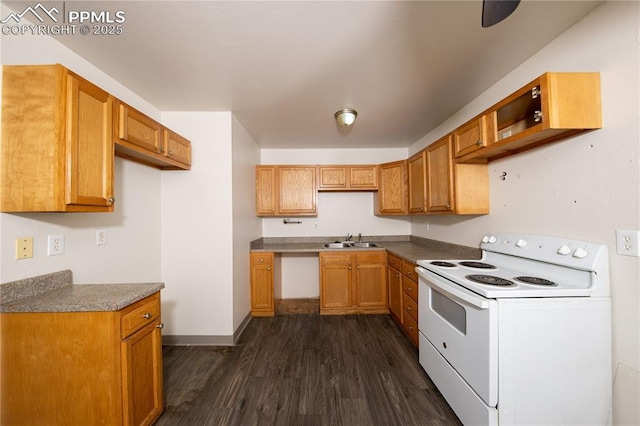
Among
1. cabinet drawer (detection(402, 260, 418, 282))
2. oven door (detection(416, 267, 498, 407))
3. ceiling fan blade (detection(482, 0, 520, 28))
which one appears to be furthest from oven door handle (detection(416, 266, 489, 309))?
ceiling fan blade (detection(482, 0, 520, 28))

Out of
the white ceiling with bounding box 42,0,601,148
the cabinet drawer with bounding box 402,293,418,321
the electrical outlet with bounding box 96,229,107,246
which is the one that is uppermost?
the white ceiling with bounding box 42,0,601,148

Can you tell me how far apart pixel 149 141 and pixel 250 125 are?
4.09 ft

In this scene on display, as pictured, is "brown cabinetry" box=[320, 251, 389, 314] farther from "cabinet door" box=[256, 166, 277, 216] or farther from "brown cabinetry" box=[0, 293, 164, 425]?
"brown cabinetry" box=[0, 293, 164, 425]

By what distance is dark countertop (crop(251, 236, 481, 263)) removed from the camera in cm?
240

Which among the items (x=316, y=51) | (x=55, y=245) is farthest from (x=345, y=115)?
(x=55, y=245)

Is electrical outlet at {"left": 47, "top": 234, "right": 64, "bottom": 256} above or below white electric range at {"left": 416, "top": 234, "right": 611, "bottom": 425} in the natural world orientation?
above

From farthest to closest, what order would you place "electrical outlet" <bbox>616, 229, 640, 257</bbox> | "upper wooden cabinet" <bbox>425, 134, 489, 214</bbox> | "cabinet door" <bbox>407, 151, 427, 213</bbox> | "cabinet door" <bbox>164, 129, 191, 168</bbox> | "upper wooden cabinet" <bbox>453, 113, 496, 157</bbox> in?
"cabinet door" <bbox>407, 151, 427, 213</bbox> < "upper wooden cabinet" <bbox>425, 134, 489, 214</bbox> < "cabinet door" <bbox>164, 129, 191, 168</bbox> < "upper wooden cabinet" <bbox>453, 113, 496, 157</bbox> < "electrical outlet" <bbox>616, 229, 640, 257</bbox>

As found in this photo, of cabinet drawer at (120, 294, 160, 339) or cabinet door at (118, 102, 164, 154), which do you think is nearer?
cabinet drawer at (120, 294, 160, 339)

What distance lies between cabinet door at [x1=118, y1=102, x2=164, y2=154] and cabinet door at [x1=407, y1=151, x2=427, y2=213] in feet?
8.54

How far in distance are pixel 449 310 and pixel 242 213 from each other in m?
2.30

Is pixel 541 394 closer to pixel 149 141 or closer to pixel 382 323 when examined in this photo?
pixel 382 323

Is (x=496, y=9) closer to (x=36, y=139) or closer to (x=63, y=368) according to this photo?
(x=36, y=139)

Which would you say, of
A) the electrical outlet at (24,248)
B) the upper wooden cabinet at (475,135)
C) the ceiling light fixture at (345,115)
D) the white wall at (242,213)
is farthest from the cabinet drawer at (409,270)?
the electrical outlet at (24,248)

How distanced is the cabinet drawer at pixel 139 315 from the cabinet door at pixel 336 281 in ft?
6.37
